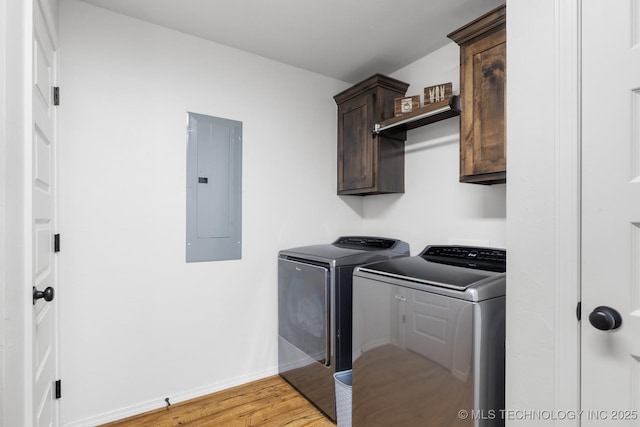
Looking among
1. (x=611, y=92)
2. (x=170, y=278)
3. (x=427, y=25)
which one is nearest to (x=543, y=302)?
(x=611, y=92)

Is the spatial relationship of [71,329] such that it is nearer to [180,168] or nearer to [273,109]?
[180,168]

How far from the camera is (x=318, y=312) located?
2189 mm

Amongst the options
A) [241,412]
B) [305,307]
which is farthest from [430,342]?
[241,412]

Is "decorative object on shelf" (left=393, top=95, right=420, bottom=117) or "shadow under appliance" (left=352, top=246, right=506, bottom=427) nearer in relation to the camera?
"shadow under appliance" (left=352, top=246, right=506, bottom=427)

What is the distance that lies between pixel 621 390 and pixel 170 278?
2262 mm

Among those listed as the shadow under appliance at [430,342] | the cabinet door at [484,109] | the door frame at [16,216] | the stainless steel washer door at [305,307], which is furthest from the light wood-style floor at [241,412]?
the cabinet door at [484,109]

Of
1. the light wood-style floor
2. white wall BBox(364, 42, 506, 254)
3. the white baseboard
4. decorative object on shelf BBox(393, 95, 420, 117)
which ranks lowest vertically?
the light wood-style floor

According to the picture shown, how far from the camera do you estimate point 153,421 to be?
79.5 inches

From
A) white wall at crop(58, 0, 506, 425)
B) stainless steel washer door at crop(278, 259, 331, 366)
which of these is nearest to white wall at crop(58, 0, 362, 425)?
white wall at crop(58, 0, 506, 425)

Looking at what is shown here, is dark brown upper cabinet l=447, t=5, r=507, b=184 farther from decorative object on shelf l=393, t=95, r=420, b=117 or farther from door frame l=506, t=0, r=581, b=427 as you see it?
door frame l=506, t=0, r=581, b=427

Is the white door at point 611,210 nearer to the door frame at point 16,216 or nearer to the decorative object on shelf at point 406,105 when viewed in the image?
the decorative object on shelf at point 406,105

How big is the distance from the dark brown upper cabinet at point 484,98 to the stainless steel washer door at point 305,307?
3.60 feet

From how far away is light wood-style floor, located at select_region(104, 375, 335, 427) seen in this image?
2.00 m

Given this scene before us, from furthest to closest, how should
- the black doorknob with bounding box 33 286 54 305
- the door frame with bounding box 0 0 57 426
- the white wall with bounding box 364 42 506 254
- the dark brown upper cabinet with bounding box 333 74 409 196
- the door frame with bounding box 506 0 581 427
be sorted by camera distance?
1. the dark brown upper cabinet with bounding box 333 74 409 196
2. the white wall with bounding box 364 42 506 254
3. the black doorknob with bounding box 33 286 54 305
4. the door frame with bounding box 506 0 581 427
5. the door frame with bounding box 0 0 57 426
